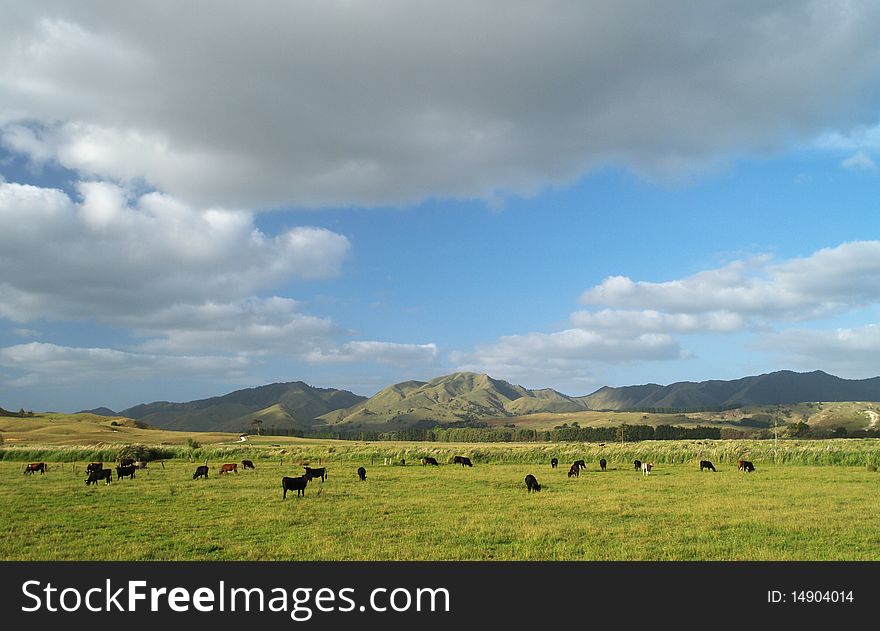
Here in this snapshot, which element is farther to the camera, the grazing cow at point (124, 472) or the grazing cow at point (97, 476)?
the grazing cow at point (124, 472)

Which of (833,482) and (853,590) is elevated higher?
(853,590)

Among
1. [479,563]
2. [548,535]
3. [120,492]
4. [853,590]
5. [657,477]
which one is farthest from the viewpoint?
[657,477]

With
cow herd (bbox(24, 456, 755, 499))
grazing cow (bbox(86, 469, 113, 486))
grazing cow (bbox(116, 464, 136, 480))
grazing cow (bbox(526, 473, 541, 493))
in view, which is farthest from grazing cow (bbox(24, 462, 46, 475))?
grazing cow (bbox(526, 473, 541, 493))

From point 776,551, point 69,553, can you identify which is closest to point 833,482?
point 776,551

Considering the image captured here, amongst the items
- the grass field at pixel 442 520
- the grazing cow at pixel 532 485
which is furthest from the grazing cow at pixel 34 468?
the grazing cow at pixel 532 485

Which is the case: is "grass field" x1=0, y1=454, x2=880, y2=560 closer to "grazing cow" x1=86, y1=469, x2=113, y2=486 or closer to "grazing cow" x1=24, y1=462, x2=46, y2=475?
"grazing cow" x1=86, y1=469, x2=113, y2=486

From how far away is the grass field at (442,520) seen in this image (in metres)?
17.9

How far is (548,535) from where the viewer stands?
20.2m

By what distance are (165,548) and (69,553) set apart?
2.88m

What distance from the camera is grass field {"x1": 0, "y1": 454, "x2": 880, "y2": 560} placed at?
17.9 metres

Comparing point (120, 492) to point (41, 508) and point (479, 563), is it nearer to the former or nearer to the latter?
point (41, 508)

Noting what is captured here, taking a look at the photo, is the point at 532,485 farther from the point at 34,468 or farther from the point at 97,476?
the point at 34,468

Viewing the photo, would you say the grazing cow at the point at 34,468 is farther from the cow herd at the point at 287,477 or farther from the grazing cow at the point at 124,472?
the grazing cow at the point at 124,472

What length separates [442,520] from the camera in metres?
23.4
